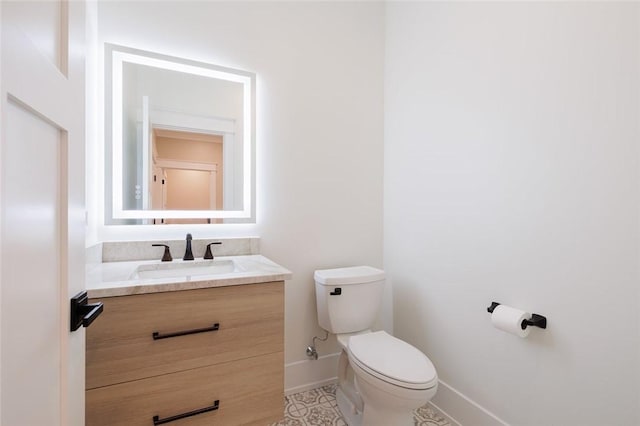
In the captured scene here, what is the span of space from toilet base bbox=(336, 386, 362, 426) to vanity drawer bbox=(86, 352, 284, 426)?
482 mm

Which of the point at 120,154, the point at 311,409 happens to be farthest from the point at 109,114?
the point at 311,409

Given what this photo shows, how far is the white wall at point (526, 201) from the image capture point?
100cm

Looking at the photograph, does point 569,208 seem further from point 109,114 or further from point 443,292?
point 109,114

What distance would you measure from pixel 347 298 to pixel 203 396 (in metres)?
0.85

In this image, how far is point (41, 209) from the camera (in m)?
0.52

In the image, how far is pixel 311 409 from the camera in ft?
5.44

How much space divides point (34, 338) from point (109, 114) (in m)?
1.31

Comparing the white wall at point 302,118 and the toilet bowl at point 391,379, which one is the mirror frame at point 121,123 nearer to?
the white wall at point 302,118

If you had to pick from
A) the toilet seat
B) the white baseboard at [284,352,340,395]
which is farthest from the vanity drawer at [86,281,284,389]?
the white baseboard at [284,352,340,395]

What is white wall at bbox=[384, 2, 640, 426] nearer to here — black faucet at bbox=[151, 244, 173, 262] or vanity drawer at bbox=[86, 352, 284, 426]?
vanity drawer at bbox=[86, 352, 284, 426]

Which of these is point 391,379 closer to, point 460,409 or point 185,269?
point 460,409

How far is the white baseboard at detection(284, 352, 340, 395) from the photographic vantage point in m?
1.80

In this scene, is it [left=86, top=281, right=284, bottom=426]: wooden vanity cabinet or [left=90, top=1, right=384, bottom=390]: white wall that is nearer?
[left=86, top=281, right=284, bottom=426]: wooden vanity cabinet

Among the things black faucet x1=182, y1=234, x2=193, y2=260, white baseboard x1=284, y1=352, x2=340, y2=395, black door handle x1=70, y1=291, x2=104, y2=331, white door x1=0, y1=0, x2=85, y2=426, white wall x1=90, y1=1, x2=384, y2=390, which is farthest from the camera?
white baseboard x1=284, y1=352, x2=340, y2=395
